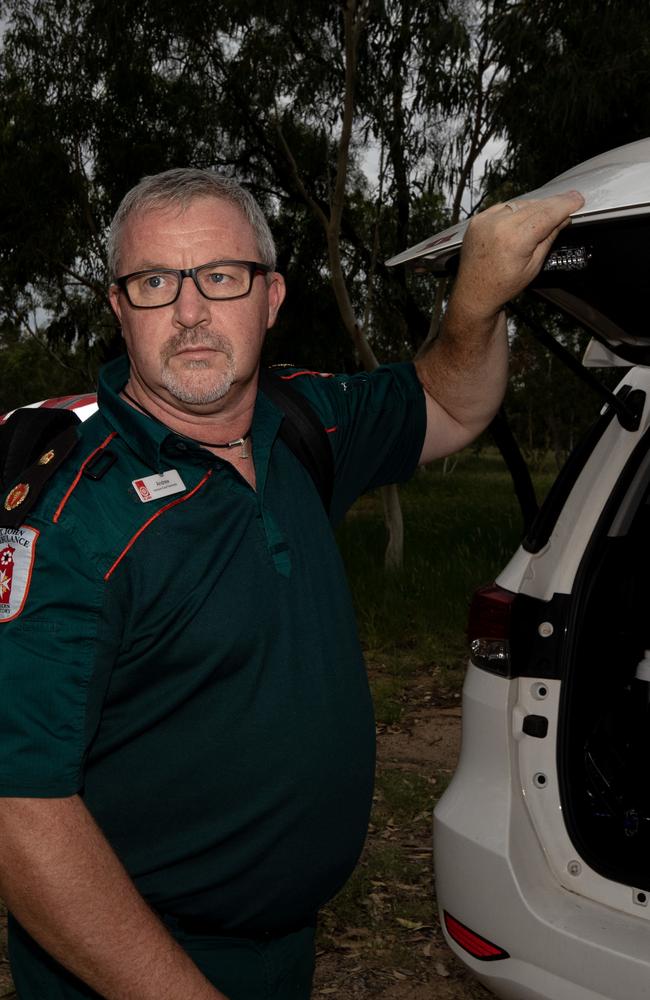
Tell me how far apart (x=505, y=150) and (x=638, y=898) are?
10765mm

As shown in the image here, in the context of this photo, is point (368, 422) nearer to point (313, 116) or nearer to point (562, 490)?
point (562, 490)

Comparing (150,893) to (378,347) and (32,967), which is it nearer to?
(32,967)

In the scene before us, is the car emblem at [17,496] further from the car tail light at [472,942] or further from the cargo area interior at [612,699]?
the car tail light at [472,942]

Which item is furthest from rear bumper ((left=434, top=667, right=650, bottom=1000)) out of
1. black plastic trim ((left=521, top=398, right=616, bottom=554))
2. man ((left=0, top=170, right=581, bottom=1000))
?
man ((left=0, top=170, right=581, bottom=1000))

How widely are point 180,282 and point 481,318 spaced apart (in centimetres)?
64

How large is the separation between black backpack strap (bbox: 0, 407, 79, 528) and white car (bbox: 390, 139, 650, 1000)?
0.86 metres

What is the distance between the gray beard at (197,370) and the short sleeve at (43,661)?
44cm

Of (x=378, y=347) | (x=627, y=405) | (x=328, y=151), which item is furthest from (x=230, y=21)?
(x=627, y=405)

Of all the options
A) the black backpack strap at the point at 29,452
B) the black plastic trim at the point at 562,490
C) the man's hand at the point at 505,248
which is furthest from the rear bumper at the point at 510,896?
the black backpack strap at the point at 29,452

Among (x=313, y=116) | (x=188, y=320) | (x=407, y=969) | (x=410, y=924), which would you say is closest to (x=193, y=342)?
(x=188, y=320)

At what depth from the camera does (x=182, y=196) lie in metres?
2.09

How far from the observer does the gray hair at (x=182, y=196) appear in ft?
6.86

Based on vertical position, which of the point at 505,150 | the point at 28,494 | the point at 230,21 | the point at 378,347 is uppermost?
the point at 230,21

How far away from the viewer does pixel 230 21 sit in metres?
12.5
